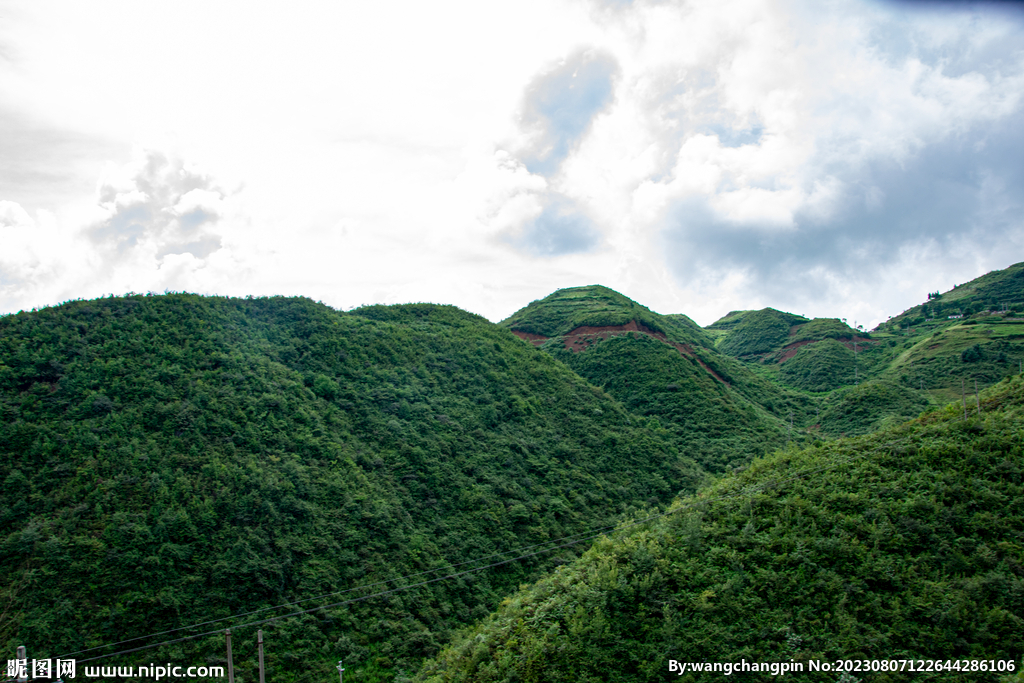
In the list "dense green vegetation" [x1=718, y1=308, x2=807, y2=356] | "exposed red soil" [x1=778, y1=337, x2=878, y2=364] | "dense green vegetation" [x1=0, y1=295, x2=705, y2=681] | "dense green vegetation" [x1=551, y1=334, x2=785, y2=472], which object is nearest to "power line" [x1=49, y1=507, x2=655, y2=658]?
"dense green vegetation" [x1=0, y1=295, x2=705, y2=681]

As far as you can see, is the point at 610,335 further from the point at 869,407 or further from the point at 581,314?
the point at 869,407

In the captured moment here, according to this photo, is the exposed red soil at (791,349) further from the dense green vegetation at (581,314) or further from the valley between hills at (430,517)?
the valley between hills at (430,517)

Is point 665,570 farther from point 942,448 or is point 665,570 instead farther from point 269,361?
point 269,361

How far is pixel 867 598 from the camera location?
11844 mm

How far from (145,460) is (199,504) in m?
2.87

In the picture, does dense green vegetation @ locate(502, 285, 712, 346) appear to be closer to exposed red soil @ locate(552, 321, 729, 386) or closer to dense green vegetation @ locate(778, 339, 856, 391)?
exposed red soil @ locate(552, 321, 729, 386)

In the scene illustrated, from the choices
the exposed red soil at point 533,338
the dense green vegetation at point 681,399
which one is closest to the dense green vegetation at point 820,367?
the dense green vegetation at point 681,399

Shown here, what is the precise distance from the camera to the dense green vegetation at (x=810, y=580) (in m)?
11.2

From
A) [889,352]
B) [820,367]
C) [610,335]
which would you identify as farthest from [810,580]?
[889,352]

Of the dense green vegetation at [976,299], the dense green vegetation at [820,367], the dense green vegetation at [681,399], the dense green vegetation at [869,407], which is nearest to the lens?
the dense green vegetation at [681,399]

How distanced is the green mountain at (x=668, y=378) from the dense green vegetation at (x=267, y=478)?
5549 millimetres

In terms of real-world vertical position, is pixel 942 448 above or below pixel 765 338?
below

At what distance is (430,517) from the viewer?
23.0m

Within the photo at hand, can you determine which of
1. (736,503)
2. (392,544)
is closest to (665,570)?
(736,503)
